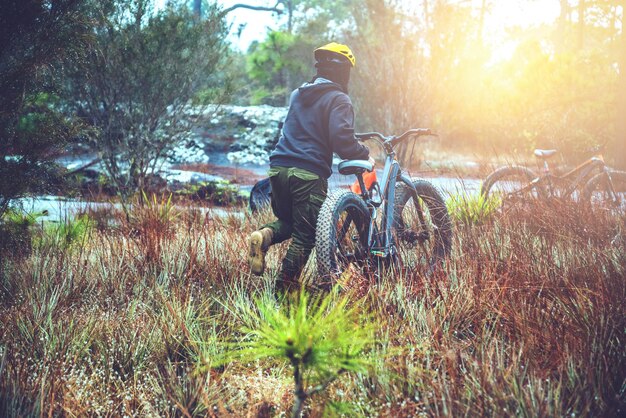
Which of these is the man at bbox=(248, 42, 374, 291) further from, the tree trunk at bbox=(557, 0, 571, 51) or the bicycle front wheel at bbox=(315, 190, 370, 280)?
the tree trunk at bbox=(557, 0, 571, 51)

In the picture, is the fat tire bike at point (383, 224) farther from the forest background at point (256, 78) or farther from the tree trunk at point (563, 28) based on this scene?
the tree trunk at point (563, 28)

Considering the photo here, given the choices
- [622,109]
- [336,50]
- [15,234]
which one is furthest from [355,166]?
[622,109]

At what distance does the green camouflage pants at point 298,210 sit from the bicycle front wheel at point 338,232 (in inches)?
7.3

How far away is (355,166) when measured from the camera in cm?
363

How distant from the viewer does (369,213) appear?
3766 mm

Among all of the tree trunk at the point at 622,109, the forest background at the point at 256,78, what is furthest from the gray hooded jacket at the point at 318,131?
the tree trunk at the point at 622,109

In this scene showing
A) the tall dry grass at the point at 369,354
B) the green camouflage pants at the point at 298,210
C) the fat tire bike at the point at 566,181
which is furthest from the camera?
the fat tire bike at the point at 566,181

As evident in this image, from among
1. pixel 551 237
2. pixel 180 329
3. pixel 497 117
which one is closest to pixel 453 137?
pixel 497 117

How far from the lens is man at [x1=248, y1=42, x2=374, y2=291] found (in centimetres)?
354

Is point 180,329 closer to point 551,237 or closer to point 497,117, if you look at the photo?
point 551,237

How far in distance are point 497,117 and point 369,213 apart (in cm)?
1595

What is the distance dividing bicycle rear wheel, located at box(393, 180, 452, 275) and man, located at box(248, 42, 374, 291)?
1.96 ft

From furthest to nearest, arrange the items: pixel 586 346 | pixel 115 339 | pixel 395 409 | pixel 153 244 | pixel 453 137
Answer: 1. pixel 453 137
2. pixel 153 244
3. pixel 115 339
4. pixel 586 346
5. pixel 395 409

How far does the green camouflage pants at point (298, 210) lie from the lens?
11.5 feet
